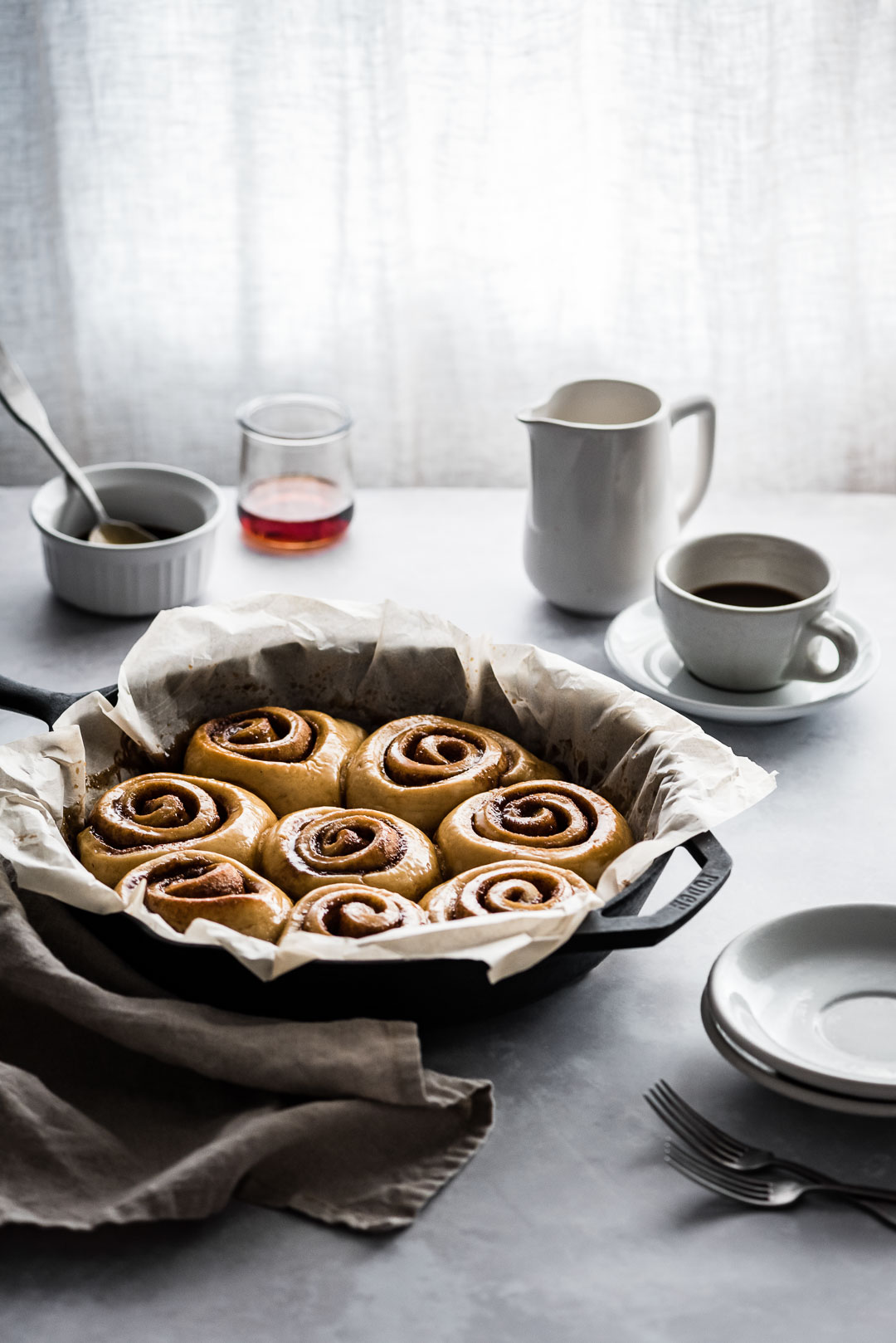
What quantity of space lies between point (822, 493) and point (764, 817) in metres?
0.81

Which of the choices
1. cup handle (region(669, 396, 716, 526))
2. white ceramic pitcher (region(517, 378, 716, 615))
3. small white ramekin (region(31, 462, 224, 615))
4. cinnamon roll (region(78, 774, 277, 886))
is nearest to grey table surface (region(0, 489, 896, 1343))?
Result: cinnamon roll (region(78, 774, 277, 886))

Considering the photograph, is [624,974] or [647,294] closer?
[624,974]

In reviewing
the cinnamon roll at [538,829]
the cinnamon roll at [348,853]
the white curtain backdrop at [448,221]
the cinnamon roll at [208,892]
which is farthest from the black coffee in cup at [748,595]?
the white curtain backdrop at [448,221]

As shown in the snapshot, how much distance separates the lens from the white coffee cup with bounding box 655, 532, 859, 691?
1384mm

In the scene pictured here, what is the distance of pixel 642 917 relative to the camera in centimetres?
93

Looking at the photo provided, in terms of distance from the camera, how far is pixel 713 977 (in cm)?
97

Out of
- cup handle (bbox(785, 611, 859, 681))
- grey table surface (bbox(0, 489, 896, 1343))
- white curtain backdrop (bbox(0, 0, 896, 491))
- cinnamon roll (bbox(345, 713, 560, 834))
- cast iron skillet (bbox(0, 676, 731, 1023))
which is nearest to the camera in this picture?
grey table surface (bbox(0, 489, 896, 1343))

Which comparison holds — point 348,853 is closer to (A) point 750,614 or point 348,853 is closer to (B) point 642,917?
(B) point 642,917

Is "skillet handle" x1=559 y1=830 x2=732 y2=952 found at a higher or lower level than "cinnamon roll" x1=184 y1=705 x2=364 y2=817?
higher

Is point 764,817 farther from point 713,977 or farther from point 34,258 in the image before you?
point 34,258

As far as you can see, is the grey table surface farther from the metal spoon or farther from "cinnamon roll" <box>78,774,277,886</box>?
the metal spoon

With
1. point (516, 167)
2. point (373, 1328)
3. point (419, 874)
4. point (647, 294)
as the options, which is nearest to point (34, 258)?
point (516, 167)

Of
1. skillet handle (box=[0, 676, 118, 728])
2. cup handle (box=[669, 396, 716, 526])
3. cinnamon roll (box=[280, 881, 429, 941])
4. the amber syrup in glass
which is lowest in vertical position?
cinnamon roll (box=[280, 881, 429, 941])

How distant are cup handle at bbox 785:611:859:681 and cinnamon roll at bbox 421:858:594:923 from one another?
0.44 metres
